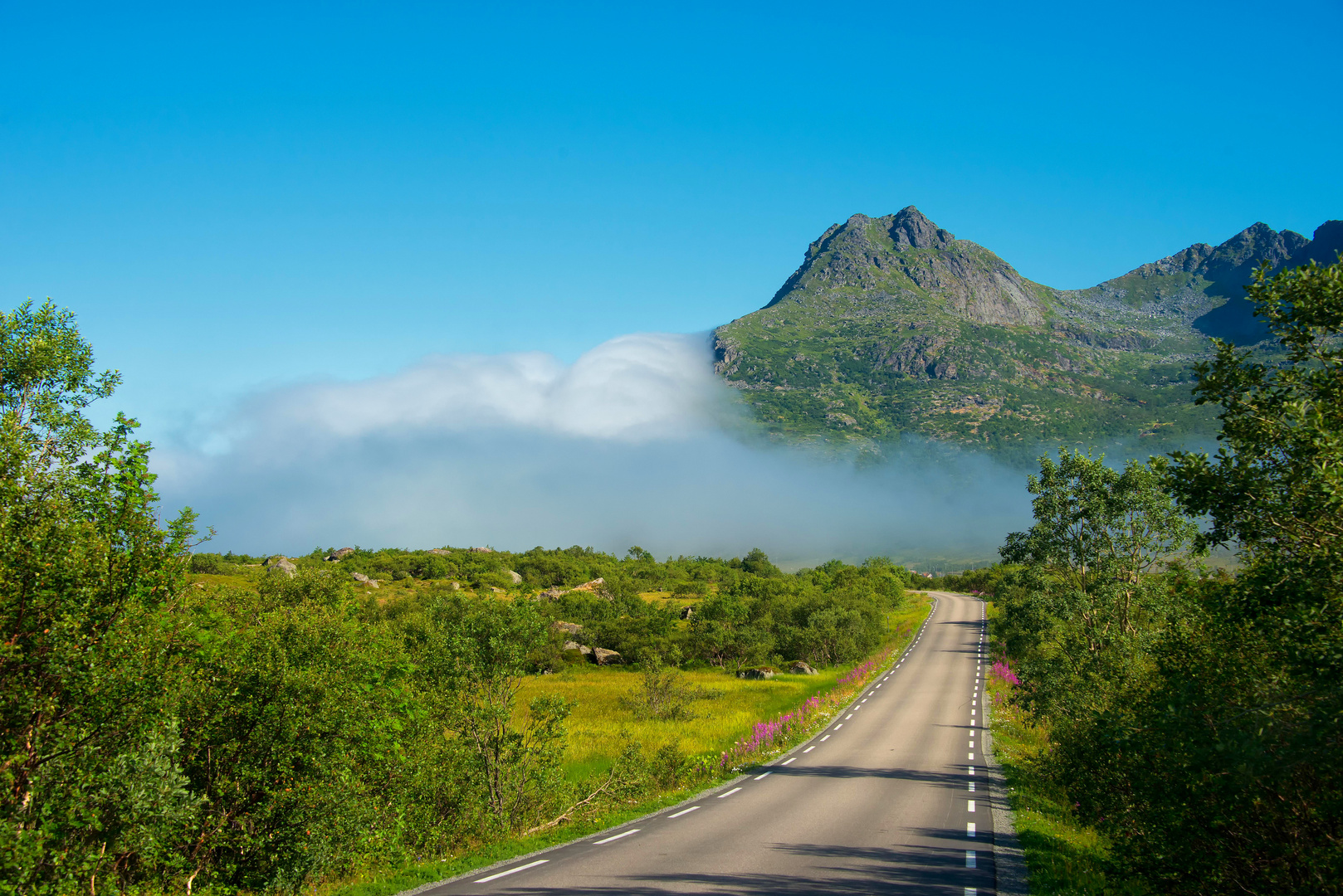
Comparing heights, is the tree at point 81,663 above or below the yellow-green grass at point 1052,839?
above

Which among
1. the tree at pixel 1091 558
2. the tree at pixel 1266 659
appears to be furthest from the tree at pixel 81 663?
the tree at pixel 1091 558

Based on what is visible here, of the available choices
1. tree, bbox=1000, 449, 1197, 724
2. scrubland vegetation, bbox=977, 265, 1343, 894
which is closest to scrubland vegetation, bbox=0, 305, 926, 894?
scrubland vegetation, bbox=977, 265, 1343, 894

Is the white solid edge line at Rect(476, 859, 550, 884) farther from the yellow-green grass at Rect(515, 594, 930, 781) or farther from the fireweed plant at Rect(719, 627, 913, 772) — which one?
the fireweed plant at Rect(719, 627, 913, 772)

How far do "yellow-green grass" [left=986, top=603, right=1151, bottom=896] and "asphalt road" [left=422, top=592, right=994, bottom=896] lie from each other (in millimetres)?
951

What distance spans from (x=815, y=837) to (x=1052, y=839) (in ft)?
18.8

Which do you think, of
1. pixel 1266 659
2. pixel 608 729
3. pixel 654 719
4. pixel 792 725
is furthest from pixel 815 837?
pixel 654 719

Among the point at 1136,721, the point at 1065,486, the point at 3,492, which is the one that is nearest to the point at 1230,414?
the point at 1136,721

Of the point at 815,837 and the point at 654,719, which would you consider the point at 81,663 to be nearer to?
the point at 815,837

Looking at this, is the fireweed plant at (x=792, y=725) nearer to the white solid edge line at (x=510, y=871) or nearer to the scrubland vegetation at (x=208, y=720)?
the scrubland vegetation at (x=208, y=720)

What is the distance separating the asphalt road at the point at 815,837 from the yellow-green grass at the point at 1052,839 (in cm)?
95

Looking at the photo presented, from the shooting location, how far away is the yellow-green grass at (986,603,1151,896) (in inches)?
500

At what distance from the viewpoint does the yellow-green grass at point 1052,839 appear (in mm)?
12695

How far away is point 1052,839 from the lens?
1667cm

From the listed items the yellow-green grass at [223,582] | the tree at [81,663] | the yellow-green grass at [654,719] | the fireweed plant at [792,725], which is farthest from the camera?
the yellow-green grass at [654,719]
